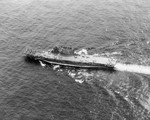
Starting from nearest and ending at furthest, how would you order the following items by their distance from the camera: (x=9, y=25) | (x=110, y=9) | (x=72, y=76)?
(x=72, y=76), (x=9, y=25), (x=110, y=9)

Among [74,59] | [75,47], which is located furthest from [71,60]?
[75,47]

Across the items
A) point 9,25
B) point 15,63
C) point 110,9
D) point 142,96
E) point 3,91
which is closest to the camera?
point 142,96

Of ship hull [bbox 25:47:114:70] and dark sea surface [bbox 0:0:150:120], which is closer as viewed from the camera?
dark sea surface [bbox 0:0:150:120]

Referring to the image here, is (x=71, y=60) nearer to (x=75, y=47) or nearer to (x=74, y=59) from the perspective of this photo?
(x=74, y=59)

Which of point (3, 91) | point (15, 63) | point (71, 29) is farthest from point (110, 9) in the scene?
point (3, 91)

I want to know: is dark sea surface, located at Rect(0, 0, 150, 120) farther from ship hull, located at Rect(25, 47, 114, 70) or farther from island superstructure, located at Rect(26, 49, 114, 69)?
island superstructure, located at Rect(26, 49, 114, 69)

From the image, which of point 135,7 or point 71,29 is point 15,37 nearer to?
point 71,29

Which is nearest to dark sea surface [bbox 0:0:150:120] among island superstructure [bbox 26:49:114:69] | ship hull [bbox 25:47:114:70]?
ship hull [bbox 25:47:114:70]

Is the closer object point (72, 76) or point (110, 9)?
point (72, 76)

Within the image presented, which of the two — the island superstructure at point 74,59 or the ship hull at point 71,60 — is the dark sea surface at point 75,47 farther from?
the island superstructure at point 74,59
